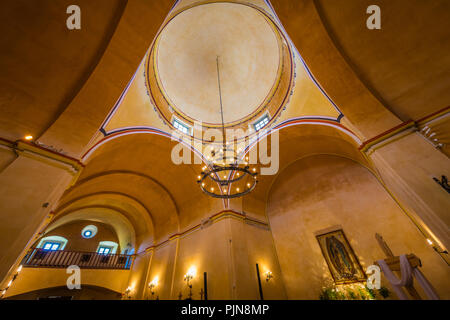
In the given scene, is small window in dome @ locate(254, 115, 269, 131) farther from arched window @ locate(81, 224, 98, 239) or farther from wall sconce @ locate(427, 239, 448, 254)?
arched window @ locate(81, 224, 98, 239)

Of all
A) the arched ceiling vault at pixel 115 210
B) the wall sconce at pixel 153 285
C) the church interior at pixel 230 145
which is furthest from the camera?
the arched ceiling vault at pixel 115 210

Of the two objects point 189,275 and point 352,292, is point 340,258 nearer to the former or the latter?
point 352,292

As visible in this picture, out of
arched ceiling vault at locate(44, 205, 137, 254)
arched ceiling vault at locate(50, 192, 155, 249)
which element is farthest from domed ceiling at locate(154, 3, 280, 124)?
arched ceiling vault at locate(44, 205, 137, 254)

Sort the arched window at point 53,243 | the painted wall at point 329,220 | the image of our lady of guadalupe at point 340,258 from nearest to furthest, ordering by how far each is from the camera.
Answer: the painted wall at point 329,220, the image of our lady of guadalupe at point 340,258, the arched window at point 53,243

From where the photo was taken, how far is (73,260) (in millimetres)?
11305

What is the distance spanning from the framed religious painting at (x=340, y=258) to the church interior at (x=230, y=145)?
0.05 meters

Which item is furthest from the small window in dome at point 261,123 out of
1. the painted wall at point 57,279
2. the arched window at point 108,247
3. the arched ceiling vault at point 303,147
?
the arched window at point 108,247

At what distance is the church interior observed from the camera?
14.4 ft

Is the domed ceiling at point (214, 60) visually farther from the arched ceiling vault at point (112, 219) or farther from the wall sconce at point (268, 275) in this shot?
the arched ceiling vault at point (112, 219)

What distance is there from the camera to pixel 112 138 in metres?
6.84

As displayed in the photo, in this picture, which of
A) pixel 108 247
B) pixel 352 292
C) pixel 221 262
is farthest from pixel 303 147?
pixel 108 247

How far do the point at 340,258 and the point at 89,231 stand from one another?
19.0 meters

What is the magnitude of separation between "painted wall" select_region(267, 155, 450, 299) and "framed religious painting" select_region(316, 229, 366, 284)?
218 mm

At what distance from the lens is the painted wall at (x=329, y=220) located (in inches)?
258
